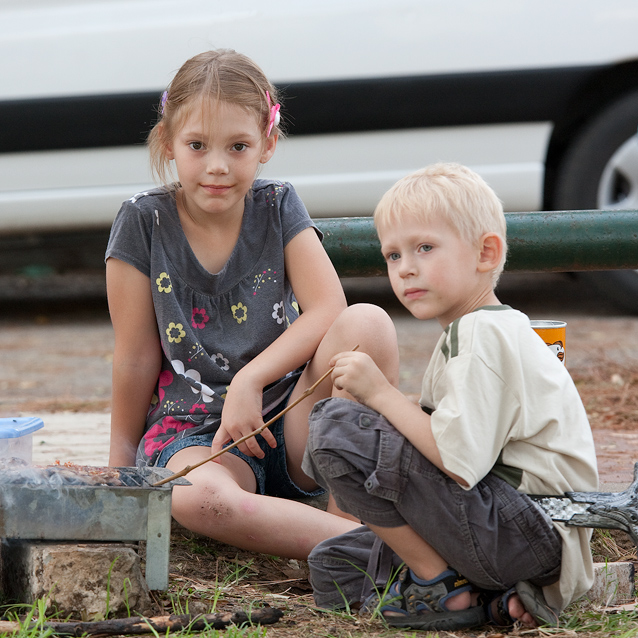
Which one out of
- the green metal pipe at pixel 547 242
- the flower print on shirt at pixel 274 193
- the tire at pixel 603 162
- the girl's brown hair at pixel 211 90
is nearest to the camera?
the girl's brown hair at pixel 211 90

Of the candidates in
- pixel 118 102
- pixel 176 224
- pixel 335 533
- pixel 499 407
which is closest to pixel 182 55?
pixel 118 102

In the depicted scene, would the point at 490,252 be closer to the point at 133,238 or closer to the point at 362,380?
the point at 362,380

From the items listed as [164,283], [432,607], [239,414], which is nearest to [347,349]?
[239,414]

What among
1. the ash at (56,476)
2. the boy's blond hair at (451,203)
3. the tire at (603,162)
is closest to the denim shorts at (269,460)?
the ash at (56,476)

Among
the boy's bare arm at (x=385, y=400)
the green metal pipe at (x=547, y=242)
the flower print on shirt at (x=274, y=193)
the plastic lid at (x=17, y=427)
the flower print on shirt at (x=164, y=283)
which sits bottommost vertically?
the plastic lid at (x=17, y=427)

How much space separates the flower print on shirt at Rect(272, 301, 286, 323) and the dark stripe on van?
7.47ft

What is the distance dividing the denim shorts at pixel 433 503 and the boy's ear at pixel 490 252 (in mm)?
351

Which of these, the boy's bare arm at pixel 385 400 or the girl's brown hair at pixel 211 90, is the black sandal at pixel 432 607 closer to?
the boy's bare arm at pixel 385 400

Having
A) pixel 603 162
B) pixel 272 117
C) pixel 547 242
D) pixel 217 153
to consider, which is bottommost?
pixel 547 242

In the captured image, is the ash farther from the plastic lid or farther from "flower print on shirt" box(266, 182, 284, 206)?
"flower print on shirt" box(266, 182, 284, 206)

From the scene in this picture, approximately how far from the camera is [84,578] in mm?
1755

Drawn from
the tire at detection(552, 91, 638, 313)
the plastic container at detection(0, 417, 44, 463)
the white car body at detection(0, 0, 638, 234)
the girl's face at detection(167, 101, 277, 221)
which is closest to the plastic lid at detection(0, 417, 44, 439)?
the plastic container at detection(0, 417, 44, 463)

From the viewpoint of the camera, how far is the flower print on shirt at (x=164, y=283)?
2.30m

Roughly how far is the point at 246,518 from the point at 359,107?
9.36 feet
